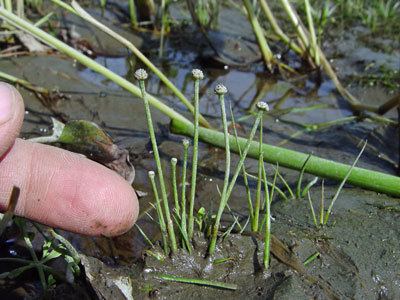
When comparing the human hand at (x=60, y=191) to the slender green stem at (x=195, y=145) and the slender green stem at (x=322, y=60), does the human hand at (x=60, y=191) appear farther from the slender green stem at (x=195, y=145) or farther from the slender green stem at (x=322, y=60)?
the slender green stem at (x=322, y=60)

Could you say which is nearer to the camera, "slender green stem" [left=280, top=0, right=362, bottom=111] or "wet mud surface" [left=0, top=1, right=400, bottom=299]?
"wet mud surface" [left=0, top=1, right=400, bottom=299]

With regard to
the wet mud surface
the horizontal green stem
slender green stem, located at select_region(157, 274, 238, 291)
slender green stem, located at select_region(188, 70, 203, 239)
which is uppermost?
slender green stem, located at select_region(188, 70, 203, 239)

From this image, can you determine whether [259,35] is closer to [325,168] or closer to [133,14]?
[133,14]

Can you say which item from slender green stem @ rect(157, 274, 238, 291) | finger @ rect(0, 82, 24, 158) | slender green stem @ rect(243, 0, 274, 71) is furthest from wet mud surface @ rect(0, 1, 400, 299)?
finger @ rect(0, 82, 24, 158)

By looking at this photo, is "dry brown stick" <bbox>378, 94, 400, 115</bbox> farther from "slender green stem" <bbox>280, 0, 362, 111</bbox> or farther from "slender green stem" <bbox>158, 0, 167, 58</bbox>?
"slender green stem" <bbox>158, 0, 167, 58</bbox>

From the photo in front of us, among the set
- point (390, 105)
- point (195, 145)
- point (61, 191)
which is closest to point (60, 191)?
point (61, 191)

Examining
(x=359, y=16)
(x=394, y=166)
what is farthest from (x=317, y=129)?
(x=359, y=16)
